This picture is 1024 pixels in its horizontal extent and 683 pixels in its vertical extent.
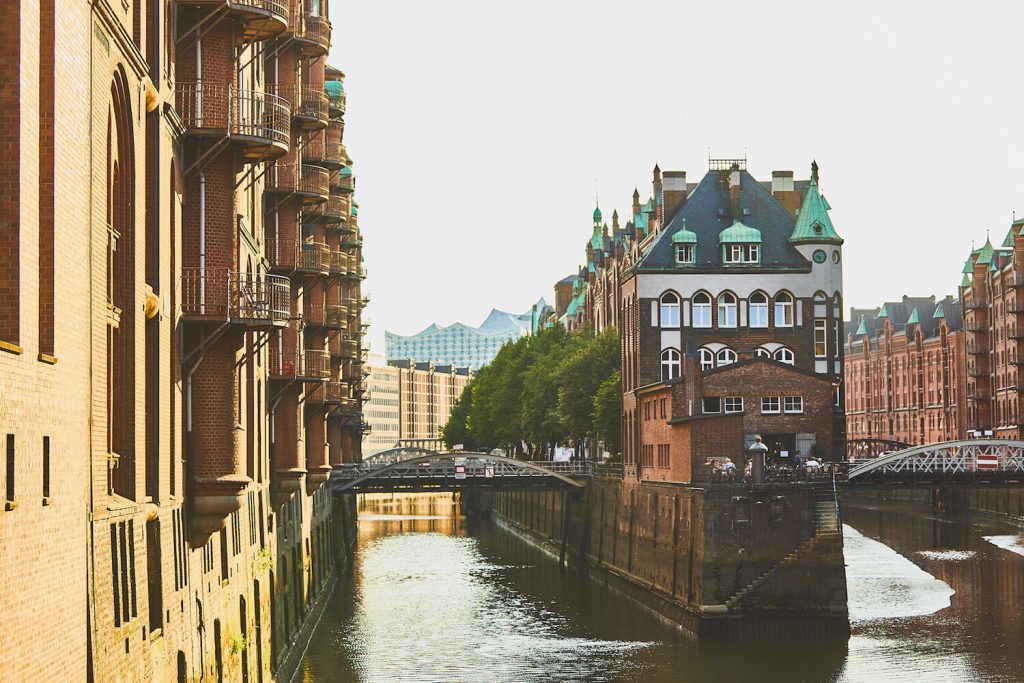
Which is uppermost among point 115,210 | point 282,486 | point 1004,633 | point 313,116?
point 313,116

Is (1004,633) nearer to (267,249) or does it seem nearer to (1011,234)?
(267,249)

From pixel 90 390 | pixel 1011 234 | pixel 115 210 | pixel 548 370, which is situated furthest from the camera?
pixel 1011 234

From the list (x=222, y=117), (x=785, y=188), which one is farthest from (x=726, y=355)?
(x=222, y=117)

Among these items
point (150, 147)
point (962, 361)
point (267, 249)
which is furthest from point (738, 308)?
point (962, 361)

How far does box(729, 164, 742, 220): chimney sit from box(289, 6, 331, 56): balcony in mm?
37993

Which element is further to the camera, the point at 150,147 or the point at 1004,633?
the point at 1004,633

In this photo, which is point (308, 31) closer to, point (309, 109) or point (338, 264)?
point (309, 109)

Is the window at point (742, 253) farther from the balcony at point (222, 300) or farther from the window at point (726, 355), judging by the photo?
the balcony at point (222, 300)

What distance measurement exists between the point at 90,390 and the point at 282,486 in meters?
27.9

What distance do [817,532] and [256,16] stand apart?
34.8m

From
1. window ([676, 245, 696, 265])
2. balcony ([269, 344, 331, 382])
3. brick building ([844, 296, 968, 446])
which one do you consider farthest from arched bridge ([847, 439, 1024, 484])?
brick building ([844, 296, 968, 446])

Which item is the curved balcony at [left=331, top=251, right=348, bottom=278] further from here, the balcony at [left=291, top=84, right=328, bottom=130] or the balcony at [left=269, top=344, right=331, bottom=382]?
the balcony at [left=291, top=84, right=328, bottom=130]

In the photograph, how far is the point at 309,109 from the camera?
49156mm

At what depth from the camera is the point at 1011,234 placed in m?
143
